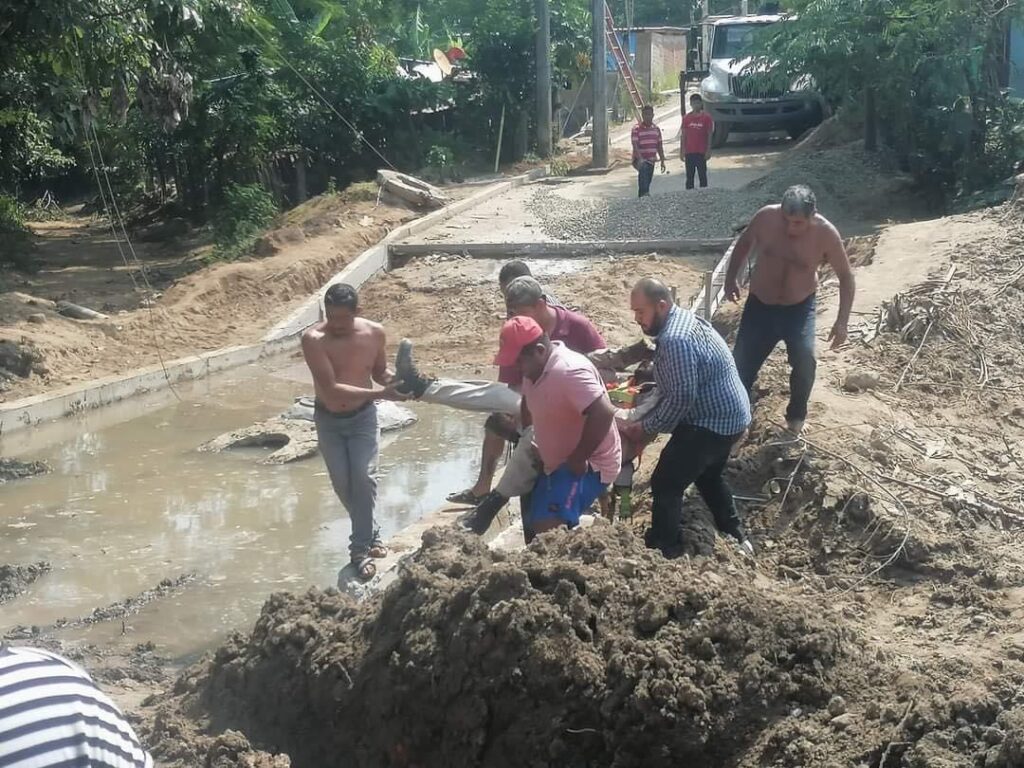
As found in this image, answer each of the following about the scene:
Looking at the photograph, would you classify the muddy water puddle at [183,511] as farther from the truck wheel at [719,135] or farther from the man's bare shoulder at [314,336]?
the truck wheel at [719,135]

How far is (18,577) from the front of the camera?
7.81 meters

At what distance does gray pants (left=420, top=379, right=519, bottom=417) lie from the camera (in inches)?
277

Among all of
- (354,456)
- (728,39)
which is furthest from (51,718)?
(728,39)

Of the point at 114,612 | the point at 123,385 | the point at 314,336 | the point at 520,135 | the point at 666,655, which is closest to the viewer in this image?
the point at 666,655

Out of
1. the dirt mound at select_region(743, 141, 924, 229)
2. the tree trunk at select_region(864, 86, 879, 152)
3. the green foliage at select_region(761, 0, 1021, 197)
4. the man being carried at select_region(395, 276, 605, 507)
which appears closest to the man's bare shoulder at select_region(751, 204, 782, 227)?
the man being carried at select_region(395, 276, 605, 507)

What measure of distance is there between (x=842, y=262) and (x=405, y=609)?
380cm

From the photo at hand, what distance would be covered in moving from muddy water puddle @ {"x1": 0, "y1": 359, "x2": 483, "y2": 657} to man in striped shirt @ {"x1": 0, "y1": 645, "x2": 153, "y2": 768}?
498cm

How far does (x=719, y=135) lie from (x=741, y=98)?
49.7 inches

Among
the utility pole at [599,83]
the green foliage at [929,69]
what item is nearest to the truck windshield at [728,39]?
the utility pole at [599,83]

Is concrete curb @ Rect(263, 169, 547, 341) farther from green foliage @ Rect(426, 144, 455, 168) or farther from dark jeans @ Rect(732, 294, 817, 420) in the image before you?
dark jeans @ Rect(732, 294, 817, 420)

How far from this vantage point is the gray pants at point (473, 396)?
7031 mm

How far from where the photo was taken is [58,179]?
1081 inches

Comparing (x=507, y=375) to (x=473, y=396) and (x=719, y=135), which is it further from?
(x=719, y=135)

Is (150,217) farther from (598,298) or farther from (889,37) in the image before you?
(889,37)
